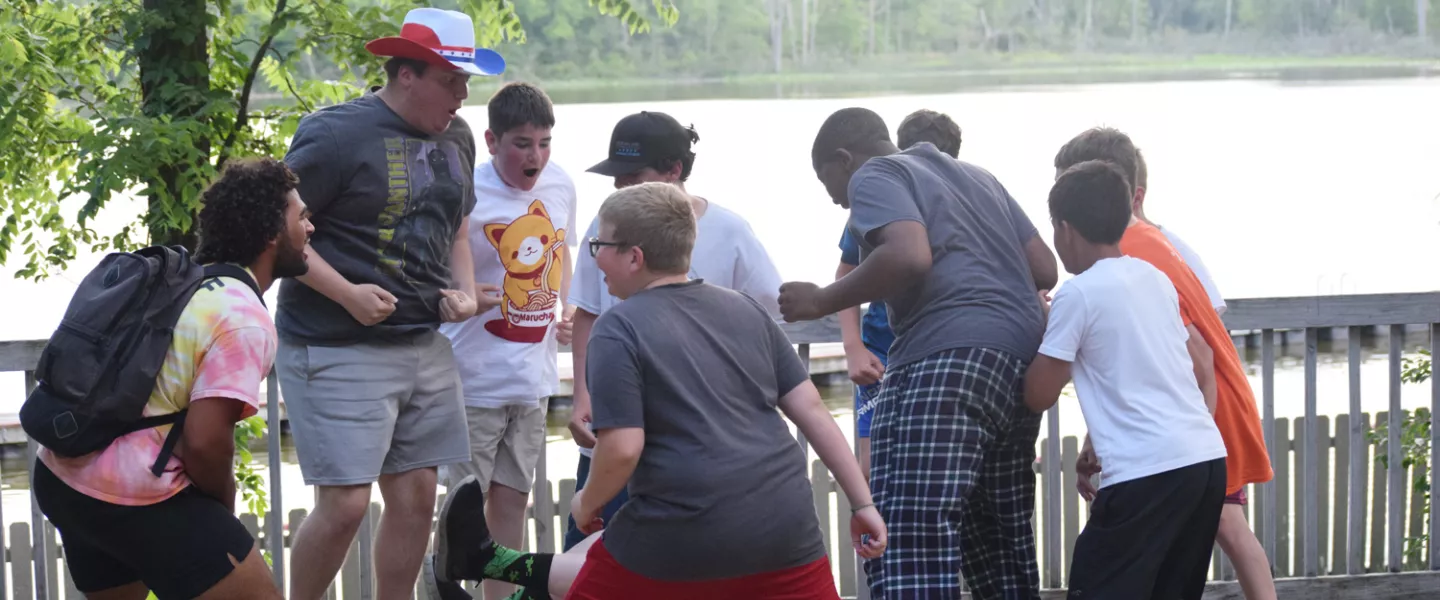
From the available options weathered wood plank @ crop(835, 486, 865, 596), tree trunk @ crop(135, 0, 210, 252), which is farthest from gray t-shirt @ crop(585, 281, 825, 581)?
tree trunk @ crop(135, 0, 210, 252)

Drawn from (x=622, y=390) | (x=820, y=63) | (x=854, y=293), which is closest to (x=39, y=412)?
(x=622, y=390)

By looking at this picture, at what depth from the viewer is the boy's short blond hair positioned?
250 cm

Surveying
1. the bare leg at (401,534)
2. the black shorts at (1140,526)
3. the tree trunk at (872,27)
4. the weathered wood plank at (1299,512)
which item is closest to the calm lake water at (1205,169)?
the tree trunk at (872,27)

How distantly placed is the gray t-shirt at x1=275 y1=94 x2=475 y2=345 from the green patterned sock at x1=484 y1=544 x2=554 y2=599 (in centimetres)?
60

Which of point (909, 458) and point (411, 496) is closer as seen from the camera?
point (909, 458)

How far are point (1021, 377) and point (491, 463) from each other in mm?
1393

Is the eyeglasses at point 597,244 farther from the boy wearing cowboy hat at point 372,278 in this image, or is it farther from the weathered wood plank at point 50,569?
the weathered wood plank at point 50,569

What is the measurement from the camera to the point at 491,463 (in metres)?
3.60

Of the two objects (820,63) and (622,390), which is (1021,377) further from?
(820,63)

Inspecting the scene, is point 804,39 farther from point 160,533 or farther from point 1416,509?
point 160,533

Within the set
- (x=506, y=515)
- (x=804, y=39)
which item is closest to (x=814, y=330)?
(x=506, y=515)

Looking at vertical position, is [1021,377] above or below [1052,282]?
below

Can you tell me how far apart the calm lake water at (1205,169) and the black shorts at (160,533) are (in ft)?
33.8

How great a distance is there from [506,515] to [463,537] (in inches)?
24.8
